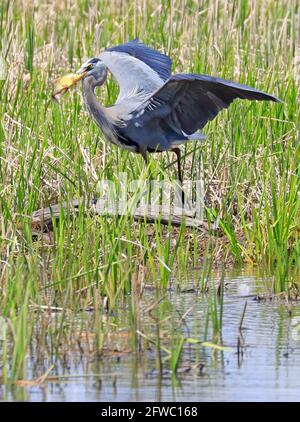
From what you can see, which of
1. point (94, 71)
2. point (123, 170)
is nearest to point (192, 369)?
point (123, 170)

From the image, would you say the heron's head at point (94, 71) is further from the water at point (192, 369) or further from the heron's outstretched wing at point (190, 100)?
the water at point (192, 369)

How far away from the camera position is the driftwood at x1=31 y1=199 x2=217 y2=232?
4.75 metres

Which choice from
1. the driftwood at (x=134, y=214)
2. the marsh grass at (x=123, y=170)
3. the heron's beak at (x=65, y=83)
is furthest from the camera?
the heron's beak at (x=65, y=83)

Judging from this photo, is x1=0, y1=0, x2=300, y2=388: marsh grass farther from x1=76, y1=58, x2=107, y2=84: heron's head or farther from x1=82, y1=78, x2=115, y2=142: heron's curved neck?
x1=76, y1=58, x2=107, y2=84: heron's head

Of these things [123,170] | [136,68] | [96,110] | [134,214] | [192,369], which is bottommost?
[192,369]

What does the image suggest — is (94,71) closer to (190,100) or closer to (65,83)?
(65,83)

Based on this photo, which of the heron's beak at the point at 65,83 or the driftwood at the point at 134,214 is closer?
the driftwood at the point at 134,214

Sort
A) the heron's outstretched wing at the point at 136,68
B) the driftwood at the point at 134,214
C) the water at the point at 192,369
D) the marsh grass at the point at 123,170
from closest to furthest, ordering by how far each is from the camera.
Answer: the water at the point at 192,369, the marsh grass at the point at 123,170, the driftwood at the point at 134,214, the heron's outstretched wing at the point at 136,68

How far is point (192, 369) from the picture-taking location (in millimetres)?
3537

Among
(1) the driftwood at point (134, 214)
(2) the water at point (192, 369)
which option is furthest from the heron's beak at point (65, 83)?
(2) the water at point (192, 369)

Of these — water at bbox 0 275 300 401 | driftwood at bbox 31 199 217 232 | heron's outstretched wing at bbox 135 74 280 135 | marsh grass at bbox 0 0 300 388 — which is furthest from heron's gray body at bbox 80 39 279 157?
water at bbox 0 275 300 401

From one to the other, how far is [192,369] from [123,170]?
208cm

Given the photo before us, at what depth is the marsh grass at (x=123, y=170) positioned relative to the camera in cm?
399

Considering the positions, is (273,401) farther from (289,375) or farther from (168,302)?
(168,302)
